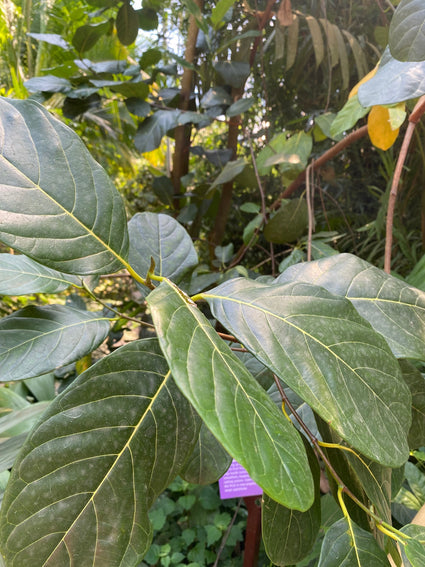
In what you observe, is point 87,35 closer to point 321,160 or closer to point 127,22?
point 127,22

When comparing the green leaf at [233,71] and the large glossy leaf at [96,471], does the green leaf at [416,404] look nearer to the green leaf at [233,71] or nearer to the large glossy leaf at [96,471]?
the large glossy leaf at [96,471]

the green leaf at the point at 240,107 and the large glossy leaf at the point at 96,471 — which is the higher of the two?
the green leaf at the point at 240,107

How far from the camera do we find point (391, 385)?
286 millimetres

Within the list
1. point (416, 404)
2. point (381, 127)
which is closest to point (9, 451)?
point (416, 404)

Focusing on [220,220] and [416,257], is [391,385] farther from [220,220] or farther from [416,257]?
[416,257]

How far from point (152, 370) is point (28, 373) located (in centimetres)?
19

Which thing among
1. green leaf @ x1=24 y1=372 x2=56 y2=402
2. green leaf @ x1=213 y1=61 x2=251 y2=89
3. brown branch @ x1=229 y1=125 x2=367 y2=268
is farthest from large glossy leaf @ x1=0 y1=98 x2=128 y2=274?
green leaf @ x1=24 y1=372 x2=56 y2=402

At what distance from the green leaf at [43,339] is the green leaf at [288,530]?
0.86 feet

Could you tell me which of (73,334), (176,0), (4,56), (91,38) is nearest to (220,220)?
(91,38)

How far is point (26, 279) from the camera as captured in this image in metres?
0.50

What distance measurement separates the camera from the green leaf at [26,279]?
1.57 feet

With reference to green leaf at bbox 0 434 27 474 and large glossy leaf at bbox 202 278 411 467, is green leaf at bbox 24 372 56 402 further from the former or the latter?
large glossy leaf at bbox 202 278 411 467

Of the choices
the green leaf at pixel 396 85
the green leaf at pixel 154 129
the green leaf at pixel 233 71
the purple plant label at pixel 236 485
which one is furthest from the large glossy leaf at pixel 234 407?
the green leaf at pixel 233 71

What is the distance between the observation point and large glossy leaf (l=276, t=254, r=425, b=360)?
363 millimetres
